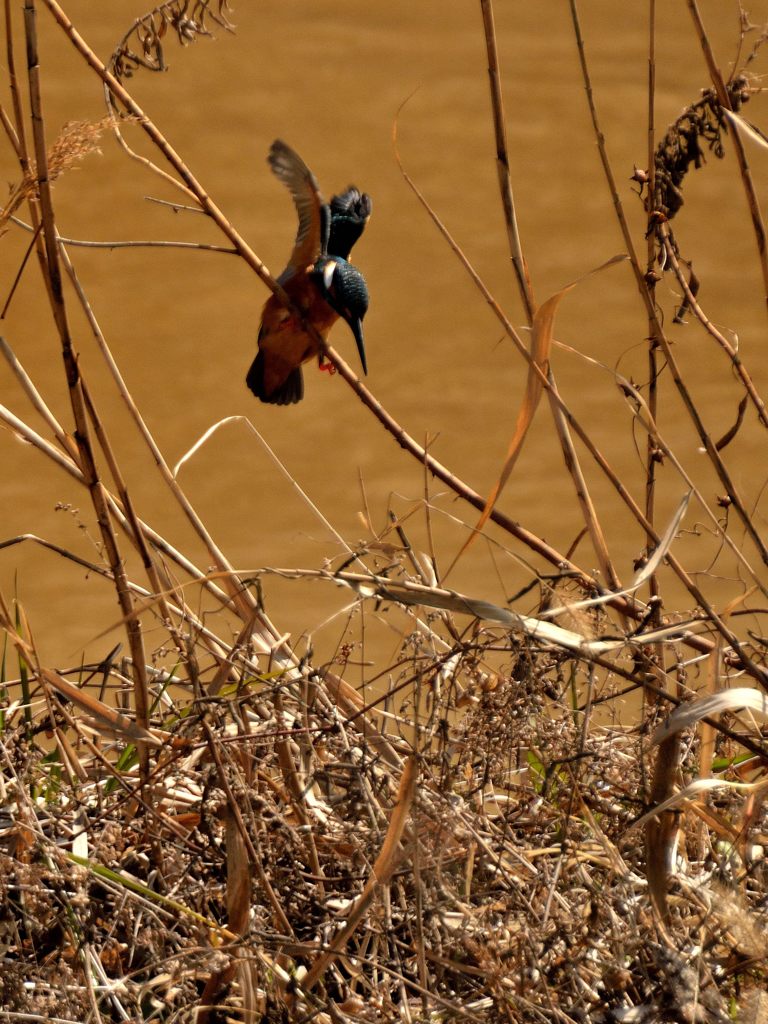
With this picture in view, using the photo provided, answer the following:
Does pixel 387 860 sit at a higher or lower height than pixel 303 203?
lower

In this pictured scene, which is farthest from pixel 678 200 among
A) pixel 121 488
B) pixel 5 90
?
pixel 5 90

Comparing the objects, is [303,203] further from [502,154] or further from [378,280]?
[378,280]

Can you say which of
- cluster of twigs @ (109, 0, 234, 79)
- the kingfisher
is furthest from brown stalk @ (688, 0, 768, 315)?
the kingfisher

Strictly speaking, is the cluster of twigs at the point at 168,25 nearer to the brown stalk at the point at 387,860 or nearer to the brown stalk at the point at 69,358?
the brown stalk at the point at 69,358

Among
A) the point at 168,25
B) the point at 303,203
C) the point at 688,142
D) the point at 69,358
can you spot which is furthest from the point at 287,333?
the point at 69,358

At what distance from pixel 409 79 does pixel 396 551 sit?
2.17 m

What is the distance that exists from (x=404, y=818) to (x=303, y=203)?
1.02 m

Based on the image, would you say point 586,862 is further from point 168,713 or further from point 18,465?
point 18,465

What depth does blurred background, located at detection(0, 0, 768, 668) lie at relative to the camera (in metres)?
2.80

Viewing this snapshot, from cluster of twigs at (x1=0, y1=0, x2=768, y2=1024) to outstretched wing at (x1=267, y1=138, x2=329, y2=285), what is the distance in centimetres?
36

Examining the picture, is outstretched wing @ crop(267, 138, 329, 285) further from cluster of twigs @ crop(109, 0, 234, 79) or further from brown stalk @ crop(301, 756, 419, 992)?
brown stalk @ crop(301, 756, 419, 992)

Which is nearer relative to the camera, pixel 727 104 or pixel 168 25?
pixel 727 104

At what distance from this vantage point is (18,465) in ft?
9.30

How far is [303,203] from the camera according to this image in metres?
1.65
